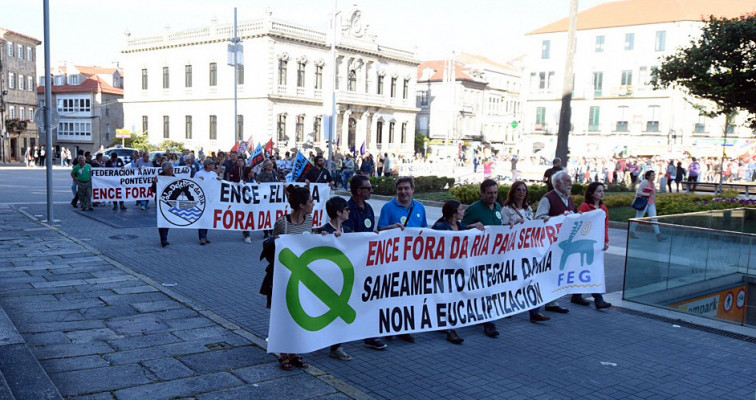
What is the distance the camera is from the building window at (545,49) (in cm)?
6588

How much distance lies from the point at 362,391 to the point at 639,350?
11.1 feet

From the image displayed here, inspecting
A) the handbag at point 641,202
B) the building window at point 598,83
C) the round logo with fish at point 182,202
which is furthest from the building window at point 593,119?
the round logo with fish at point 182,202

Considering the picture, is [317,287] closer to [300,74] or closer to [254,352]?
[254,352]

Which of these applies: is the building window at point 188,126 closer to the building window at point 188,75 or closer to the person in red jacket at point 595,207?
the building window at point 188,75

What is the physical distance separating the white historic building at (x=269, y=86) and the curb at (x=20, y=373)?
45.9 m

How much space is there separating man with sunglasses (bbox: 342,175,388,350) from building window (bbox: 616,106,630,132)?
202 feet

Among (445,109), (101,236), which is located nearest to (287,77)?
(445,109)

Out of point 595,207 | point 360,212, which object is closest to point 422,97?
point 595,207

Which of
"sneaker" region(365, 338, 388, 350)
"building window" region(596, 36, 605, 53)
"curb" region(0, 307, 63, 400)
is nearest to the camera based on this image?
"curb" region(0, 307, 63, 400)

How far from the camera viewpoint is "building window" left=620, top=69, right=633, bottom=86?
203 feet

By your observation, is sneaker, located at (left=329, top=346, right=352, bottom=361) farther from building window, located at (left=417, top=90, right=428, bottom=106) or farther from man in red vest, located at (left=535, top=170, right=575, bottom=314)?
building window, located at (left=417, top=90, right=428, bottom=106)

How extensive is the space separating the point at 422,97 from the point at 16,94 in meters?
48.7

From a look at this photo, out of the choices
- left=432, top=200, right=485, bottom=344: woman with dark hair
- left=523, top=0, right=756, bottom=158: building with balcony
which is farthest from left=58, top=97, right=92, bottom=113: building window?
left=432, top=200, right=485, bottom=344: woman with dark hair

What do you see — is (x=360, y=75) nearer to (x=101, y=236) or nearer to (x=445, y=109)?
(x=445, y=109)
